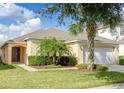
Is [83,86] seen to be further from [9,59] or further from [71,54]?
[9,59]

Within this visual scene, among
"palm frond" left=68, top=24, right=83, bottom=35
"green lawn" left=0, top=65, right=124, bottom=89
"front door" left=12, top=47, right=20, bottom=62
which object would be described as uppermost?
"palm frond" left=68, top=24, right=83, bottom=35

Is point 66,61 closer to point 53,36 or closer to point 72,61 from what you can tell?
point 72,61

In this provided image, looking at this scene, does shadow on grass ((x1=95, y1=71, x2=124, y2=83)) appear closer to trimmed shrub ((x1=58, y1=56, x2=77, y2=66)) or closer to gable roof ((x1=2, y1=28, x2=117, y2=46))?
trimmed shrub ((x1=58, y1=56, x2=77, y2=66))

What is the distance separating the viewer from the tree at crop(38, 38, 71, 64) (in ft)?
72.4

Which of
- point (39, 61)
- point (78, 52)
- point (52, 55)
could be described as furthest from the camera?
point (78, 52)

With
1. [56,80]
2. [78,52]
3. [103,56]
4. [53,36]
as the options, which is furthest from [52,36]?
[56,80]

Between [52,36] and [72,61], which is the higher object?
[52,36]

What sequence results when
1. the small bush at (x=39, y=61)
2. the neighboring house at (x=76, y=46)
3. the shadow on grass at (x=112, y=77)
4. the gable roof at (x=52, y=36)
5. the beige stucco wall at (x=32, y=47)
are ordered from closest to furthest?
1. the shadow on grass at (x=112, y=77)
2. the small bush at (x=39, y=61)
3. the neighboring house at (x=76, y=46)
4. the beige stucco wall at (x=32, y=47)
5. the gable roof at (x=52, y=36)

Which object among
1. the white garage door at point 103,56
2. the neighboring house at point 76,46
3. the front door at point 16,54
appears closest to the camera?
the neighboring house at point 76,46

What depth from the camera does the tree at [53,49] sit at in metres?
22.1

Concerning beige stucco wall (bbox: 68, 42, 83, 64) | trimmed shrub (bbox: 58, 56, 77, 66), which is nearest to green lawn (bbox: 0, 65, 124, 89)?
trimmed shrub (bbox: 58, 56, 77, 66)

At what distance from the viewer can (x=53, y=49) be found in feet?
72.6

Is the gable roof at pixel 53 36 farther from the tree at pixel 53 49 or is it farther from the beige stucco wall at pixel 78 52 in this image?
the tree at pixel 53 49

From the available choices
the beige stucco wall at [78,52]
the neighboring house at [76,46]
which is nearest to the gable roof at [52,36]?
the neighboring house at [76,46]
